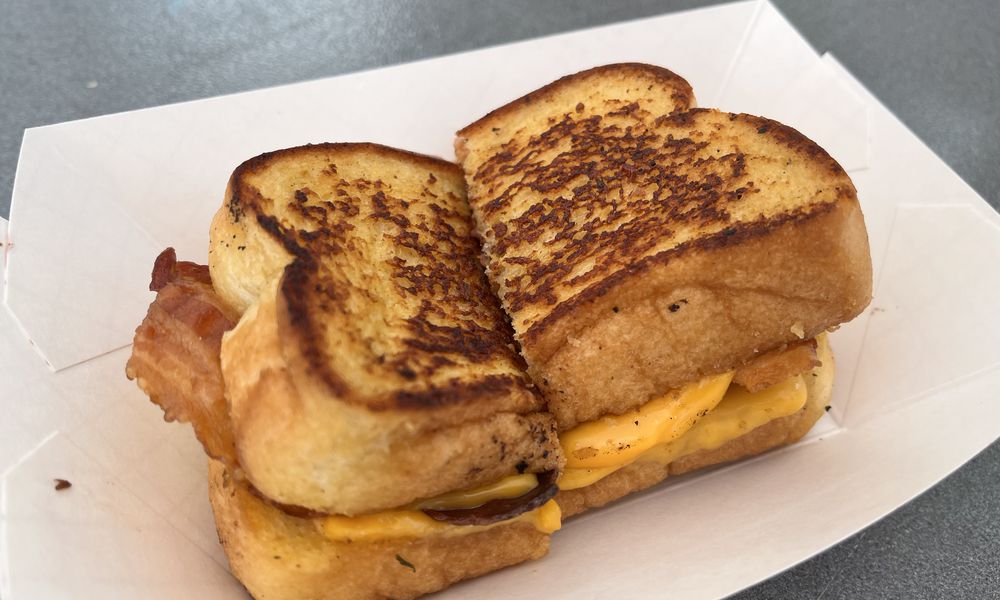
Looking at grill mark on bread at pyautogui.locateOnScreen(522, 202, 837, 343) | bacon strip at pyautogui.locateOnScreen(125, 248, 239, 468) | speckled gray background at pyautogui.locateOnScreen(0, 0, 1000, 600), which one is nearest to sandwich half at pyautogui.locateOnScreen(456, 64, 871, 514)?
grill mark on bread at pyautogui.locateOnScreen(522, 202, 837, 343)

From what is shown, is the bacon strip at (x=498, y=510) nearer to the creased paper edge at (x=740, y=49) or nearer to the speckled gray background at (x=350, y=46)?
the creased paper edge at (x=740, y=49)

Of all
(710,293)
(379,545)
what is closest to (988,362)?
(710,293)

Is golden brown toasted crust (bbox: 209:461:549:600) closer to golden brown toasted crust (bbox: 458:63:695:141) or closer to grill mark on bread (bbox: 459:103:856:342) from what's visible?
grill mark on bread (bbox: 459:103:856:342)

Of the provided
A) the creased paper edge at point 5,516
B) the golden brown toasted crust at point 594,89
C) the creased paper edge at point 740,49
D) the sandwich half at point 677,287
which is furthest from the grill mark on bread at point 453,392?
the creased paper edge at point 740,49

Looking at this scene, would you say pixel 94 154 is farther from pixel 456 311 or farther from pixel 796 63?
pixel 796 63

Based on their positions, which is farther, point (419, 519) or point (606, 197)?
point (606, 197)

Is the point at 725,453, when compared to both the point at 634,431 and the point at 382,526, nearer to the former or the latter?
the point at 634,431

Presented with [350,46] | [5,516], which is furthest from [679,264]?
[350,46]
